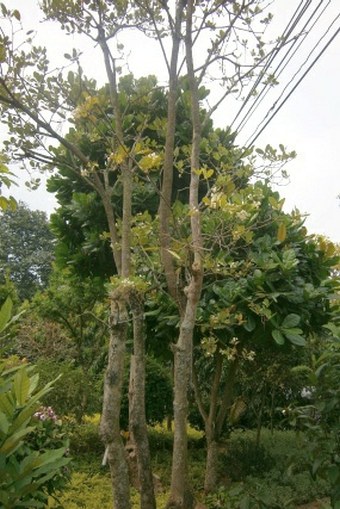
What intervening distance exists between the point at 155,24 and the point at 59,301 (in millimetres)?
5479

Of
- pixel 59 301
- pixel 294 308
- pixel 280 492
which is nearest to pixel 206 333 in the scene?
pixel 294 308

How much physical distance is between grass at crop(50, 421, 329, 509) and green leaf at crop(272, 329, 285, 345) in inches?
25.9

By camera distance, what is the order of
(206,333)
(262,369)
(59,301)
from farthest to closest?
(59,301), (262,369), (206,333)

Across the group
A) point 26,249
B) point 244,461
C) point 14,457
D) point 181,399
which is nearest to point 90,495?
point 244,461

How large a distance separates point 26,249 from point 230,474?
2018 centimetres

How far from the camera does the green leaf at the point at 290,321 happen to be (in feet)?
11.5

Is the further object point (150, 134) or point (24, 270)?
point (24, 270)

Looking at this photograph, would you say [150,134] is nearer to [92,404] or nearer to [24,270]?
[92,404]

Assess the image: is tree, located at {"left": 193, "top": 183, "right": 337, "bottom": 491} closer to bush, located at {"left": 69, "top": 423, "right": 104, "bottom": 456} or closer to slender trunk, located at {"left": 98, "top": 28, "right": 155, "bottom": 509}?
slender trunk, located at {"left": 98, "top": 28, "right": 155, "bottom": 509}

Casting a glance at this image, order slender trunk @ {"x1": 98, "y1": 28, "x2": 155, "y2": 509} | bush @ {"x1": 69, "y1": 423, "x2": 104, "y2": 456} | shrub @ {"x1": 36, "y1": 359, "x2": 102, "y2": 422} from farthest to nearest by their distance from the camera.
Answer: bush @ {"x1": 69, "y1": 423, "x2": 104, "y2": 456}, shrub @ {"x1": 36, "y1": 359, "x2": 102, "y2": 422}, slender trunk @ {"x1": 98, "y1": 28, "x2": 155, "y2": 509}

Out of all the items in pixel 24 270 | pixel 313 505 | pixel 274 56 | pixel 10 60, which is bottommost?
pixel 313 505

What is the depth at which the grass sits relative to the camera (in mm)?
3783

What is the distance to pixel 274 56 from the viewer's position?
3.78 metres

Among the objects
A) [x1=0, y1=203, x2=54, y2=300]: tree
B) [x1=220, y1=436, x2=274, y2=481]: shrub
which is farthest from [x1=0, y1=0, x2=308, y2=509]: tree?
[x1=0, y1=203, x2=54, y2=300]: tree
